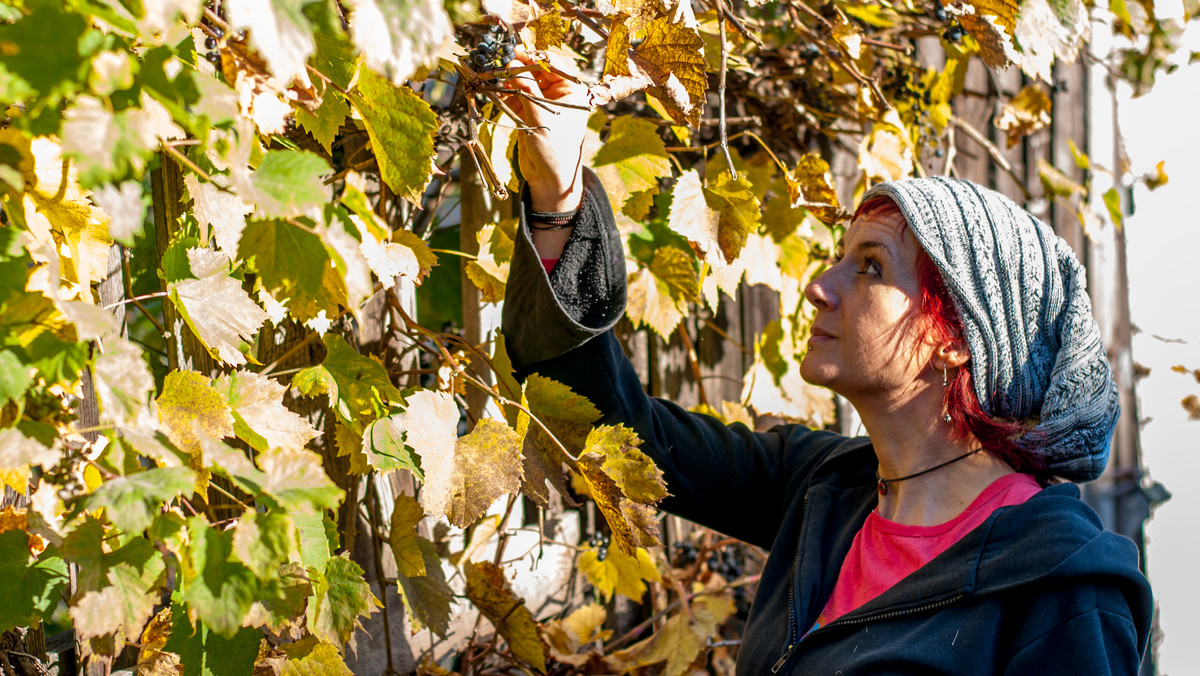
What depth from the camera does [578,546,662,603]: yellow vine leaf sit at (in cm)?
162

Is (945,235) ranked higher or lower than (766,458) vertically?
higher

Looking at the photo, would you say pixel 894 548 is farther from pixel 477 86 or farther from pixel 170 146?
pixel 170 146

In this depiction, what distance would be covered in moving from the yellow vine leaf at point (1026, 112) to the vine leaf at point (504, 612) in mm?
1650

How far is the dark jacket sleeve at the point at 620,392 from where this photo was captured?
3.97 ft

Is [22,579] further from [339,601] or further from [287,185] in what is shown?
[287,185]

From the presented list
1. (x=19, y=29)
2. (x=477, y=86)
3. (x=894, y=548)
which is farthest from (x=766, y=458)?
(x=19, y=29)

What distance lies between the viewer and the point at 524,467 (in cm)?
109

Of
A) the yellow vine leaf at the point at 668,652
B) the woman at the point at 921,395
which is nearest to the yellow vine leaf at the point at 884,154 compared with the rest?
the woman at the point at 921,395

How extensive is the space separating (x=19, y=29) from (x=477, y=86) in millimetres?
543

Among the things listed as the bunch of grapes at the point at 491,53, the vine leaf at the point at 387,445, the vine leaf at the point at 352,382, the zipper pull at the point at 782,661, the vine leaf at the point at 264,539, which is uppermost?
the bunch of grapes at the point at 491,53

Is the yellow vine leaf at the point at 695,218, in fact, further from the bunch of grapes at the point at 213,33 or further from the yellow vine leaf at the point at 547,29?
the bunch of grapes at the point at 213,33

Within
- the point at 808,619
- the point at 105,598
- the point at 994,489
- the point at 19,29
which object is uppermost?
the point at 19,29

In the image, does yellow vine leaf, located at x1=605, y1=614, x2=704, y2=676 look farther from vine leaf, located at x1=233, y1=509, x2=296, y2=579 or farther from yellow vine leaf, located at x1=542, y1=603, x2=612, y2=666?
vine leaf, located at x1=233, y1=509, x2=296, y2=579

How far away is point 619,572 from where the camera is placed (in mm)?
1647
